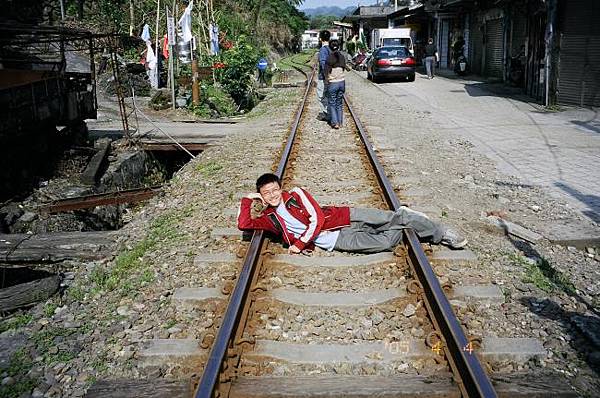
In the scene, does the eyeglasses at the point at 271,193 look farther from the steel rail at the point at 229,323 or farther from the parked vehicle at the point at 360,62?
the parked vehicle at the point at 360,62

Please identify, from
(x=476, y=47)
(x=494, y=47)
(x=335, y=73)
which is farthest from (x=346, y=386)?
(x=476, y=47)

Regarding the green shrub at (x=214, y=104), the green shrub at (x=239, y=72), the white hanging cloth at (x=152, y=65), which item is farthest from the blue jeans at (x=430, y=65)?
the white hanging cloth at (x=152, y=65)

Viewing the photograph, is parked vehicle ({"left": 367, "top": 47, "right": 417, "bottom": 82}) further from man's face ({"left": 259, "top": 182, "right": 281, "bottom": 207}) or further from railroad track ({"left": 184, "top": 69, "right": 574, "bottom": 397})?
man's face ({"left": 259, "top": 182, "right": 281, "bottom": 207})

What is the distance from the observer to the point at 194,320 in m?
4.31

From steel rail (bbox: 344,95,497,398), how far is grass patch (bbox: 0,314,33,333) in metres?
3.03

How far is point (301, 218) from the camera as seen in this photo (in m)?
5.39

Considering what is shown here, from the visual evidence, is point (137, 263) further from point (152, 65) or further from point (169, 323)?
point (152, 65)

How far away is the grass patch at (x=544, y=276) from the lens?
4926 millimetres

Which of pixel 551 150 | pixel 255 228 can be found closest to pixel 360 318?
pixel 255 228

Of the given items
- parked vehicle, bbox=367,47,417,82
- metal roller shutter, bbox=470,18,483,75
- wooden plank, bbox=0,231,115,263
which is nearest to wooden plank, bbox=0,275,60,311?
wooden plank, bbox=0,231,115,263

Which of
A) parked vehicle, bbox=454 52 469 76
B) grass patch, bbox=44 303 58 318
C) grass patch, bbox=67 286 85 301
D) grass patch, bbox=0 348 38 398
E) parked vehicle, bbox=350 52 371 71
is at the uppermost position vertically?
parked vehicle, bbox=350 52 371 71

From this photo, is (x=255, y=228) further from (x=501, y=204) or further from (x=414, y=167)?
(x=414, y=167)

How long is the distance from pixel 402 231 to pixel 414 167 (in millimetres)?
3850

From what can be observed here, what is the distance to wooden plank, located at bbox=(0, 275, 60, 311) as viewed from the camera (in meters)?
4.77
